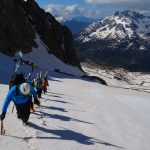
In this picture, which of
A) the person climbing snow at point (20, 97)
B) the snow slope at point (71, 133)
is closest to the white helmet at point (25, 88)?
the person climbing snow at point (20, 97)

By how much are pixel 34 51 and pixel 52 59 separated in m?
8.68

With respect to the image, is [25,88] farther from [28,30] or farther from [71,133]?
[28,30]

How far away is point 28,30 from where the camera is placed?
95875 millimetres

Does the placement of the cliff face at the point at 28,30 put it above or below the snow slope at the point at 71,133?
above

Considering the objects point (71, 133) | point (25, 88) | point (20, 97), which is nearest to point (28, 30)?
point (71, 133)

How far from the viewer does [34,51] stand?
93.3 m

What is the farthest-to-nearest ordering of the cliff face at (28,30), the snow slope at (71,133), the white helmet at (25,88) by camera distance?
the cliff face at (28,30), the white helmet at (25,88), the snow slope at (71,133)

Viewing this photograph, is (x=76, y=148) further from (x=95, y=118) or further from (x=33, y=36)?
(x=33, y=36)

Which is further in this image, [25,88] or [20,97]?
[20,97]

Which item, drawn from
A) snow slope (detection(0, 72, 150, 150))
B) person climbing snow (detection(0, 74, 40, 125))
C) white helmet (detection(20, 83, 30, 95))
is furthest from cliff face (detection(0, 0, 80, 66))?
white helmet (detection(20, 83, 30, 95))

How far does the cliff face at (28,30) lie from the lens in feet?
271

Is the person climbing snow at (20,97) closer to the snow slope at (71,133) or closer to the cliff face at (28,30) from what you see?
the snow slope at (71,133)

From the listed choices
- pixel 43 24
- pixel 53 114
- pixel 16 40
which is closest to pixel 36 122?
pixel 53 114

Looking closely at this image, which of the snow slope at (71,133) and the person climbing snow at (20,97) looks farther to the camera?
the person climbing snow at (20,97)
